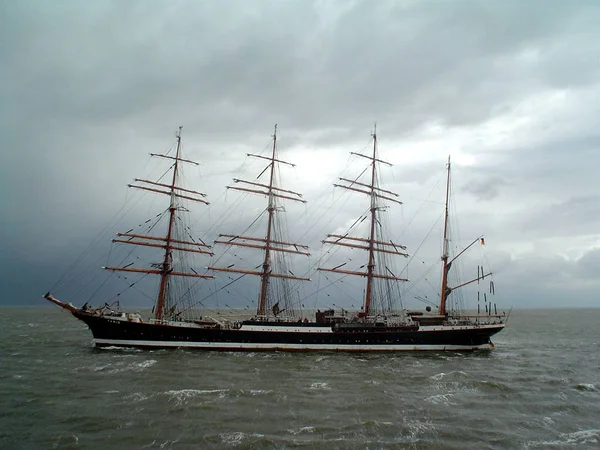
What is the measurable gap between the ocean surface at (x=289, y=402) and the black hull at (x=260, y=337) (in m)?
3.31

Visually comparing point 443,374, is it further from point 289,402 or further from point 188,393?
point 188,393

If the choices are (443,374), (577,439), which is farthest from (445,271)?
(577,439)

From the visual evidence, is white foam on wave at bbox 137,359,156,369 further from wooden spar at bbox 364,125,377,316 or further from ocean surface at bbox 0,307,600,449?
wooden spar at bbox 364,125,377,316

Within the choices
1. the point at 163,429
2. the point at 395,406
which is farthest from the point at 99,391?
the point at 395,406

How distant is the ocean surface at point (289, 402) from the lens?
19.0 m

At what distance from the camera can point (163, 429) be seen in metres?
19.8

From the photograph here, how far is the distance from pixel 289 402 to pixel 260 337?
21543 millimetres

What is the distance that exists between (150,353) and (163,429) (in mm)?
25140

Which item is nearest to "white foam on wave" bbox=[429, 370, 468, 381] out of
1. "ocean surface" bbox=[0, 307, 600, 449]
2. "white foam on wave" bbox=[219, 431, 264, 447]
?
"ocean surface" bbox=[0, 307, 600, 449]

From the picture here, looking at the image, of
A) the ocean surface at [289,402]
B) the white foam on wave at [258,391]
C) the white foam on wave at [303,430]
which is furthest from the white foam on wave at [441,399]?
the white foam on wave at [258,391]

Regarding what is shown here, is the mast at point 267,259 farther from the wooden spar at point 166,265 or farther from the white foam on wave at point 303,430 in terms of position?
the white foam on wave at point 303,430

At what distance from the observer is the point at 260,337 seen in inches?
1813

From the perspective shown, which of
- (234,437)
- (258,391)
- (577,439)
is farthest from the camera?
(258,391)

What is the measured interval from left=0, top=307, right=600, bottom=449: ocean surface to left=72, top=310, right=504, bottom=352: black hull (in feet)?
10.9
